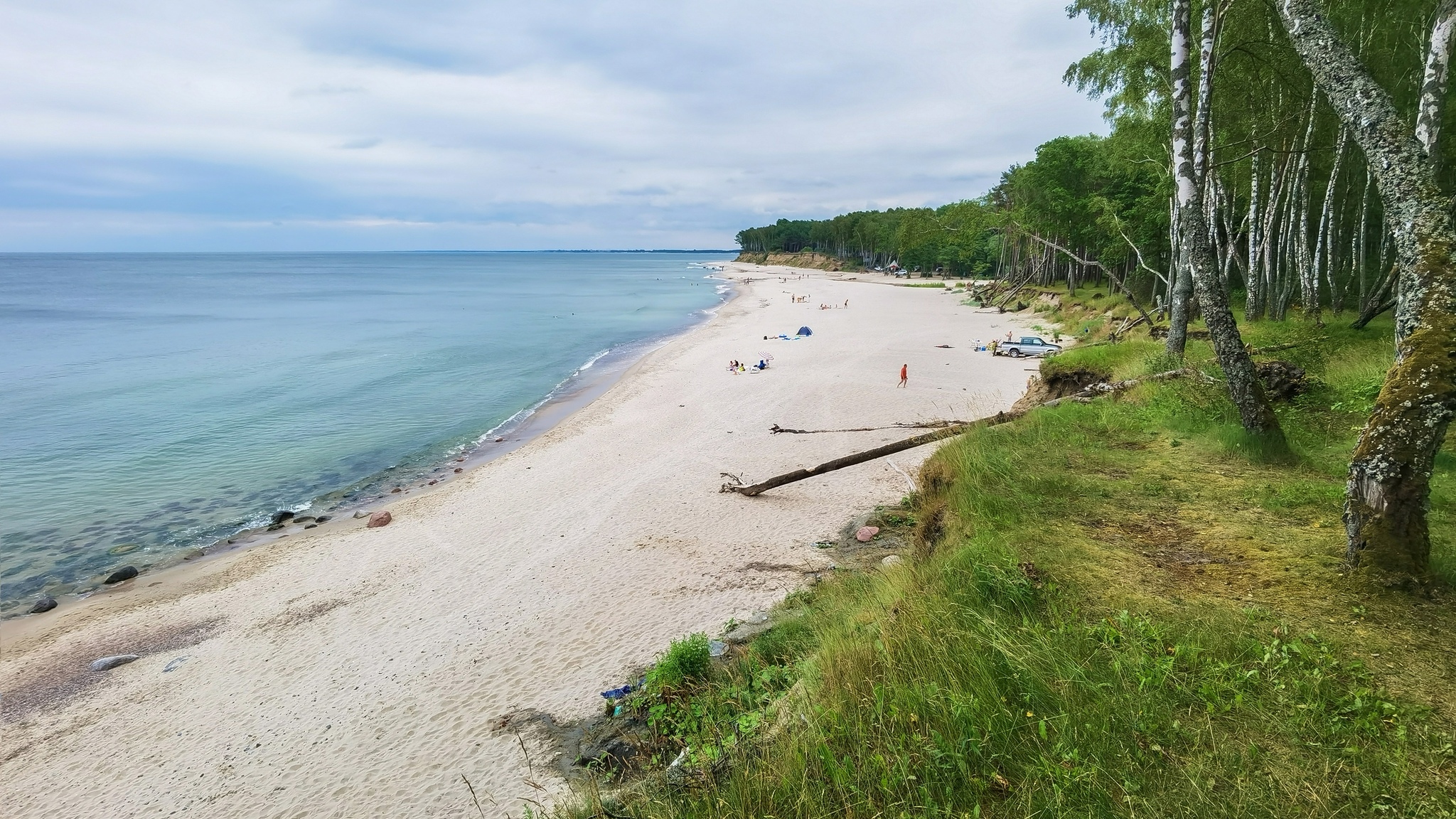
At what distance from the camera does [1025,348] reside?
111 ft

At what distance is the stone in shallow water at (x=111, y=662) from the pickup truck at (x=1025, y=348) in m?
34.4

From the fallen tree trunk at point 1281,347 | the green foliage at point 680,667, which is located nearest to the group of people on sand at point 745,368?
the fallen tree trunk at point 1281,347

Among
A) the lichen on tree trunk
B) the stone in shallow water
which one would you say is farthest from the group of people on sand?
the lichen on tree trunk

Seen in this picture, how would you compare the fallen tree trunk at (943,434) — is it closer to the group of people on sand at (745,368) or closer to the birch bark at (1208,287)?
the birch bark at (1208,287)

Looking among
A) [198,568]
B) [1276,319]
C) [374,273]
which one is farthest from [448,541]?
[374,273]

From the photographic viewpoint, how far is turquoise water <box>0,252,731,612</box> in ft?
57.7

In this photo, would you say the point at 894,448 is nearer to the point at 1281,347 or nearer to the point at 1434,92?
the point at 1281,347

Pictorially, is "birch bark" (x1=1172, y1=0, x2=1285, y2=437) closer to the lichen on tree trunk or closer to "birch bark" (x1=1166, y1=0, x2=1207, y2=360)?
"birch bark" (x1=1166, y1=0, x2=1207, y2=360)

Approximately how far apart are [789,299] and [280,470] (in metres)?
65.3

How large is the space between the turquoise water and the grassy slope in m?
17.2

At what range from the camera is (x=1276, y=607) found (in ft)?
17.0

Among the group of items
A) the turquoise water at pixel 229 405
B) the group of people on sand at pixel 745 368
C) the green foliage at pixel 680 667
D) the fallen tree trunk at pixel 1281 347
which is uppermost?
the fallen tree trunk at pixel 1281 347

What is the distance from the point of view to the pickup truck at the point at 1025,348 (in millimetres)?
33325

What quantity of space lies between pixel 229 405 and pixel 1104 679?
35445 mm
